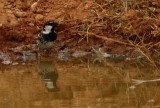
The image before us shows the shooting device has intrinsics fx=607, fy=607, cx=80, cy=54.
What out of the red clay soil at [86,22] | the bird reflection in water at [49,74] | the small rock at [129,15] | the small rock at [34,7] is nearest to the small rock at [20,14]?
the red clay soil at [86,22]

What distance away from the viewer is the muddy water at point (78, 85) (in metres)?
5.91

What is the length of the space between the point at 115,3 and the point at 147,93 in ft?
9.61

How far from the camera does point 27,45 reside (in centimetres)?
840

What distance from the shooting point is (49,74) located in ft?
23.9

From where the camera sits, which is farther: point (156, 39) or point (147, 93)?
point (156, 39)

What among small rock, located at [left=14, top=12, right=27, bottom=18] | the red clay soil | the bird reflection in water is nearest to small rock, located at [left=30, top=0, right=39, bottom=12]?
the red clay soil

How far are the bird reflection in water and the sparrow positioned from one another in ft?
1.23

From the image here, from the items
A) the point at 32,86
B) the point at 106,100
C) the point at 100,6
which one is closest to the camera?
the point at 106,100

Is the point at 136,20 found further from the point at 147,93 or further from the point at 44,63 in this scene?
the point at 147,93

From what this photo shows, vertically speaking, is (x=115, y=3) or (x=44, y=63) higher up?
(x=115, y=3)

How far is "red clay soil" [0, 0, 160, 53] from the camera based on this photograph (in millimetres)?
8289

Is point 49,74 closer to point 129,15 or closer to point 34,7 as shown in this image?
point 129,15

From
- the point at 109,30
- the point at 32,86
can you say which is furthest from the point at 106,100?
the point at 109,30

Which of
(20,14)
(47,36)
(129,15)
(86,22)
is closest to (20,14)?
(20,14)
